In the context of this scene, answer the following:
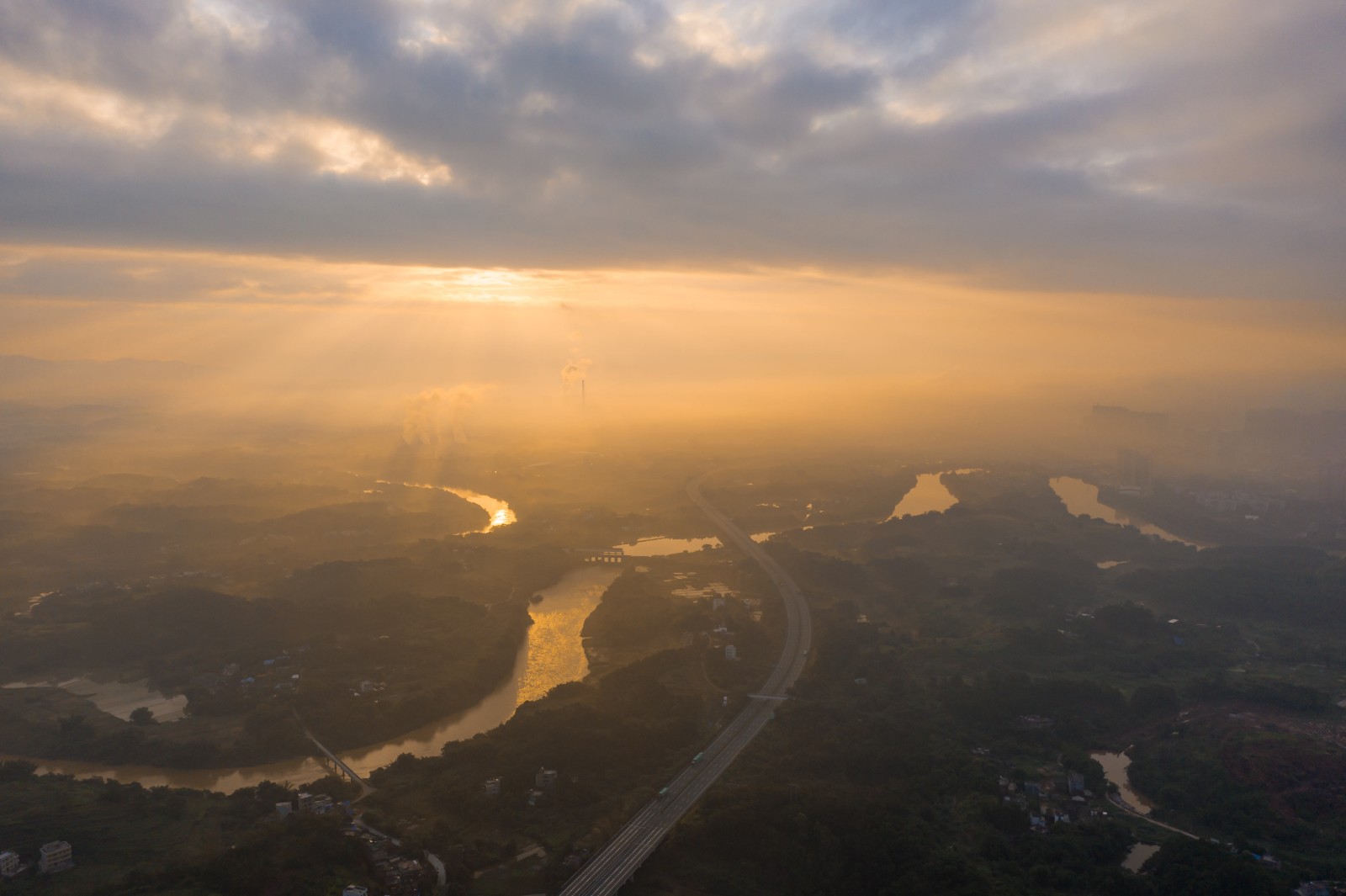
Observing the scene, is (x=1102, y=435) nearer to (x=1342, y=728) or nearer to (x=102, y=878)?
(x=1342, y=728)

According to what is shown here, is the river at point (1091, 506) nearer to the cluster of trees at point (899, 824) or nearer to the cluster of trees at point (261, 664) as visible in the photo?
the cluster of trees at point (899, 824)

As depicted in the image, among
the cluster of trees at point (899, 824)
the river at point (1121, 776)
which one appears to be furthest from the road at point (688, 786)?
the river at point (1121, 776)

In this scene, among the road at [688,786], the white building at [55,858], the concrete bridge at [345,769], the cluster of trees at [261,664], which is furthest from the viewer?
the cluster of trees at [261,664]

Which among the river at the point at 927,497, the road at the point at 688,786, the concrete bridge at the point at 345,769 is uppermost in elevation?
the road at the point at 688,786

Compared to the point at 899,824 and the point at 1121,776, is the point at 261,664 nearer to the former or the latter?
the point at 899,824

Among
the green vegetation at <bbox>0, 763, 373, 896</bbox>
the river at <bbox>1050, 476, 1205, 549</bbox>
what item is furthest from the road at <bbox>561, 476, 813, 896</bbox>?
the river at <bbox>1050, 476, 1205, 549</bbox>

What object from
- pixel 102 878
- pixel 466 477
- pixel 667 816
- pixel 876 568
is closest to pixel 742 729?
pixel 667 816
